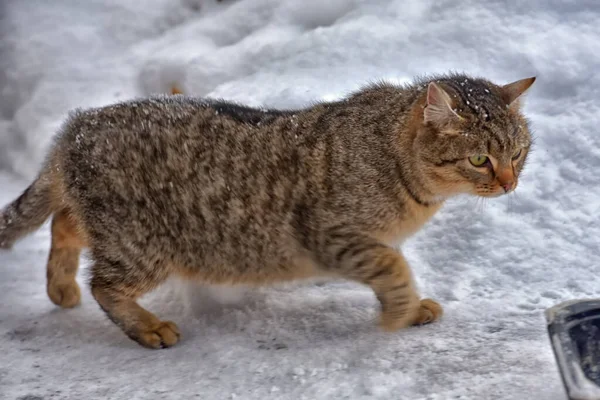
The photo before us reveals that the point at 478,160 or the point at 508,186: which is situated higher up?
the point at 478,160

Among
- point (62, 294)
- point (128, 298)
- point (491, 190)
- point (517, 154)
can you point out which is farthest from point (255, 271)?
point (517, 154)

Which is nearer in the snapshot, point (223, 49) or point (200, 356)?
point (200, 356)

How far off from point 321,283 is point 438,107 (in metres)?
1.06

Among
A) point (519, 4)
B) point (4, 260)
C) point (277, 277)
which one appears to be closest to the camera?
point (277, 277)

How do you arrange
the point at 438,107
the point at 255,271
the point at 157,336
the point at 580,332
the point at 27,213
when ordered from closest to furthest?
1. the point at 580,332
2. the point at 438,107
3. the point at 157,336
4. the point at 255,271
5. the point at 27,213

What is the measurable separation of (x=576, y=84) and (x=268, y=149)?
1923 millimetres

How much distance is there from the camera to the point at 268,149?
315 centimetres

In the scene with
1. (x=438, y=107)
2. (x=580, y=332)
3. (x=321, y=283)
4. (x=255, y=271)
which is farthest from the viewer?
(x=321, y=283)

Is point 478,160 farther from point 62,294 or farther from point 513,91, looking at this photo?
point 62,294

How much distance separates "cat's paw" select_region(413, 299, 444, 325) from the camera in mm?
3004

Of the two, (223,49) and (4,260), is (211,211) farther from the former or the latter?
(223,49)

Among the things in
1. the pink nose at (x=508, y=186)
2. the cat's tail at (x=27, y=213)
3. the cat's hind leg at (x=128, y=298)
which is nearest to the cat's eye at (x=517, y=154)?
the pink nose at (x=508, y=186)

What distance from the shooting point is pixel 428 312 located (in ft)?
9.87

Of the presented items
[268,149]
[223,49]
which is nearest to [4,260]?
[268,149]
